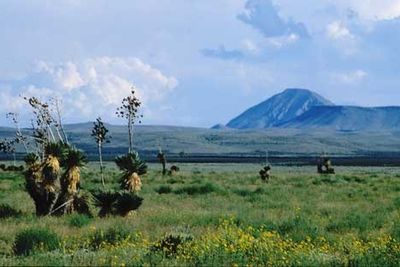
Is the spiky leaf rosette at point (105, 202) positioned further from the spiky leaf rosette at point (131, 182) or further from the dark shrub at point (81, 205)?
the spiky leaf rosette at point (131, 182)

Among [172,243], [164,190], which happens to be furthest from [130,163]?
[172,243]

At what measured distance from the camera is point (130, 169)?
33.9 meters

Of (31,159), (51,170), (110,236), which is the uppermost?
(31,159)

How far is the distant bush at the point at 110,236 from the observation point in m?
17.8

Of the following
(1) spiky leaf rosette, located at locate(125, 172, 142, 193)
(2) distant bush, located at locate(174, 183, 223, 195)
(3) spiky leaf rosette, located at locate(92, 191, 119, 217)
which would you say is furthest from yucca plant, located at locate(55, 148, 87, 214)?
(2) distant bush, located at locate(174, 183, 223, 195)

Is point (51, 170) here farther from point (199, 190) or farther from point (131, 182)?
point (199, 190)

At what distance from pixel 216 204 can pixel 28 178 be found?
400 inches

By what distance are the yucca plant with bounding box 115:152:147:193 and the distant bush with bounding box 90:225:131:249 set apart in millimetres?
13402

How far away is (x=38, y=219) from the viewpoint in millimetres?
25578

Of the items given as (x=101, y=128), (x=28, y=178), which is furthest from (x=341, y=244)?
(x=101, y=128)

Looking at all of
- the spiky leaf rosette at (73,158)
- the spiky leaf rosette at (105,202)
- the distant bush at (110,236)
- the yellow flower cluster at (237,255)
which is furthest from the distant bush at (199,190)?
the yellow flower cluster at (237,255)

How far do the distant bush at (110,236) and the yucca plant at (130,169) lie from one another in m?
13.4

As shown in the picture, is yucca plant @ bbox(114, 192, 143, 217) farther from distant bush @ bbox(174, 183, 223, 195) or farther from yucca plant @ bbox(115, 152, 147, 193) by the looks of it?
distant bush @ bbox(174, 183, 223, 195)

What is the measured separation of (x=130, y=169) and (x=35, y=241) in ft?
55.8
